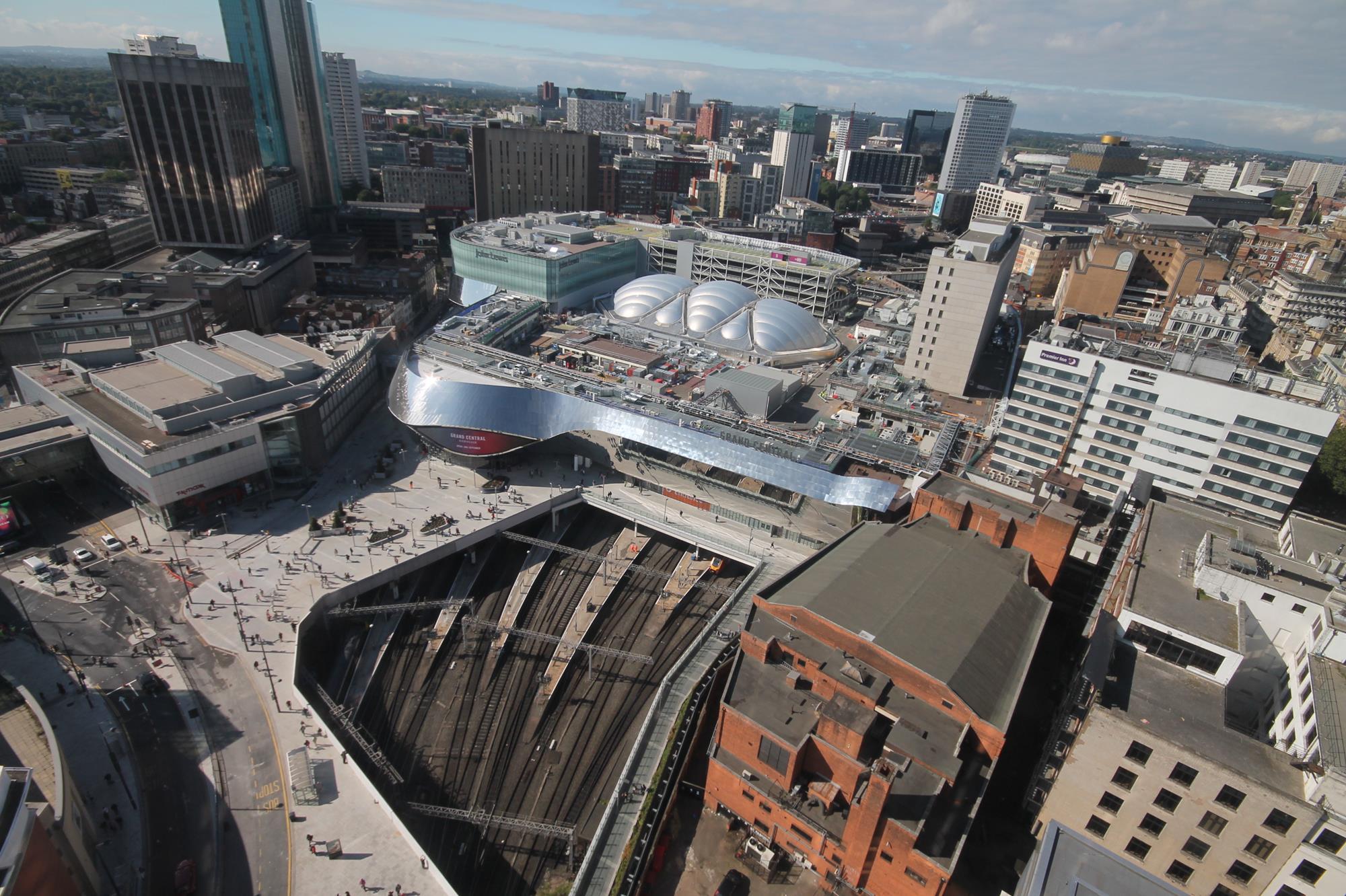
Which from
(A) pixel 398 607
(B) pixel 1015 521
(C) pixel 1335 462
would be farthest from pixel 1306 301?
(A) pixel 398 607

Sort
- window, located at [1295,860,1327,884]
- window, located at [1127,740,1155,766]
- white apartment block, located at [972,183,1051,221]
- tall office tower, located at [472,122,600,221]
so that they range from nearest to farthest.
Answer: window, located at [1295,860,1327,884]
window, located at [1127,740,1155,766]
tall office tower, located at [472,122,600,221]
white apartment block, located at [972,183,1051,221]

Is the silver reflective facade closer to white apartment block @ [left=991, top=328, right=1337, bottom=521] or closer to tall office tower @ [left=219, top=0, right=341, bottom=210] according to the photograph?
white apartment block @ [left=991, top=328, right=1337, bottom=521]

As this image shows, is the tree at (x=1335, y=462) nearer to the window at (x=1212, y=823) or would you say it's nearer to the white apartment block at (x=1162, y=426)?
the white apartment block at (x=1162, y=426)

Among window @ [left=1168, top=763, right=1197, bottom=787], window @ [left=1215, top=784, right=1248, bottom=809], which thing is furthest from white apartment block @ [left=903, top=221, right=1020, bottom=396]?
window @ [left=1215, top=784, right=1248, bottom=809]

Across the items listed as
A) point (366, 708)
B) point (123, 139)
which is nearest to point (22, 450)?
point (366, 708)

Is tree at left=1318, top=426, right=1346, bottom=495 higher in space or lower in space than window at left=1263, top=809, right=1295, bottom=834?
lower

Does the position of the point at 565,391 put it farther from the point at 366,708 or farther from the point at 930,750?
the point at 930,750

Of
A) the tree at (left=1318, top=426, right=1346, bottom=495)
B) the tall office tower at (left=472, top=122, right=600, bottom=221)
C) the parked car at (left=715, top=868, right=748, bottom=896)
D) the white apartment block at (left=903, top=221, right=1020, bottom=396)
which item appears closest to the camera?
the parked car at (left=715, top=868, right=748, bottom=896)
